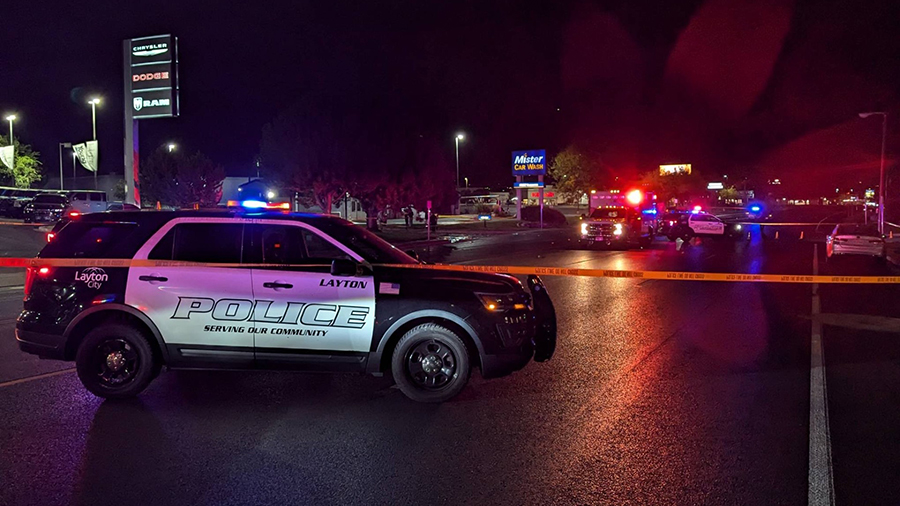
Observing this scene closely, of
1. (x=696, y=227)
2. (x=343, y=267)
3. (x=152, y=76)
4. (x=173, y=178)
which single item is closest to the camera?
(x=343, y=267)

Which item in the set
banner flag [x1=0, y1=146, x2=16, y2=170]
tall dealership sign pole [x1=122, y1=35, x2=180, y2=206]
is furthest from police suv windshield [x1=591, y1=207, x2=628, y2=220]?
banner flag [x1=0, y1=146, x2=16, y2=170]

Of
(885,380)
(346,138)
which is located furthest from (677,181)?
(885,380)

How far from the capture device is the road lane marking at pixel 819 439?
4366 millimetres

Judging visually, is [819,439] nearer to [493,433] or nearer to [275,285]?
[493,433]

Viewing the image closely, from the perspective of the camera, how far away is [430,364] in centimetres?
632

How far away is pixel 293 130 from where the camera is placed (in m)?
36.2

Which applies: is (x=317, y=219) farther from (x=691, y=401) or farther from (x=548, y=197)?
(x=548, y=197)

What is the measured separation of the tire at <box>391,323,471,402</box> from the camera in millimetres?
6242

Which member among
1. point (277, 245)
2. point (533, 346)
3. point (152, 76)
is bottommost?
point (533, 346)

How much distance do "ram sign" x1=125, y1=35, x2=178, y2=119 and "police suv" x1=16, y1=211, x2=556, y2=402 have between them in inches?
914

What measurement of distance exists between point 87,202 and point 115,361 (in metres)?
30.0

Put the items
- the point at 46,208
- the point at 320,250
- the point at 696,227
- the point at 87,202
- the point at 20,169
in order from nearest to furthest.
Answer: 1. the point at 320,250
2. the point at 87,202
3. the point at 46,208
4. the point at 696,227
5. the point at 20,169

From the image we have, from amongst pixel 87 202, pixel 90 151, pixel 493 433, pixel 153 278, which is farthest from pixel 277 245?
pixel 87 202

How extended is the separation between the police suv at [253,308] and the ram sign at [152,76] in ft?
76.2
